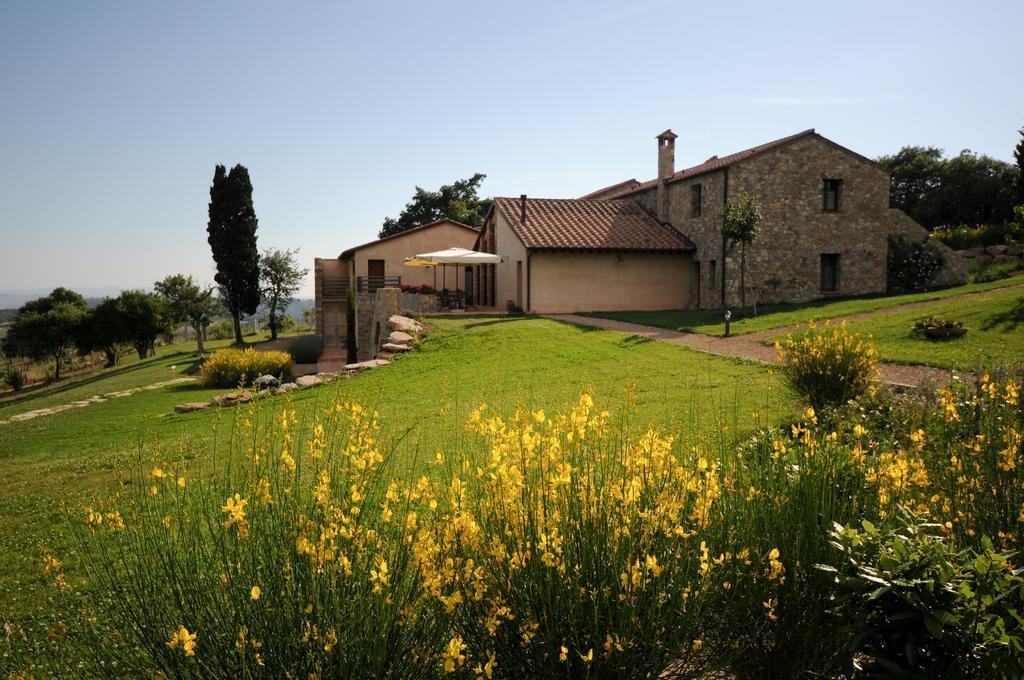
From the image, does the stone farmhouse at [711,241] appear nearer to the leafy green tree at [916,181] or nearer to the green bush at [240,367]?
the green bush at [240,367]

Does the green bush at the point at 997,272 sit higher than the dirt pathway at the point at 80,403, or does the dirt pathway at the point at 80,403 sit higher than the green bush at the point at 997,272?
the green bush at the point at 997,272

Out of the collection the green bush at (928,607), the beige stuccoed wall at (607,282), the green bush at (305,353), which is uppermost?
the beige stuccoed wall at (607,282)

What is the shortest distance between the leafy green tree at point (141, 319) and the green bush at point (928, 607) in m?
50.8

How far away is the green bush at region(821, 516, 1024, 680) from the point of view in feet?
8.63

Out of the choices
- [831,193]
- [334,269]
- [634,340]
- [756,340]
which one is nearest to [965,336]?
[756,340]

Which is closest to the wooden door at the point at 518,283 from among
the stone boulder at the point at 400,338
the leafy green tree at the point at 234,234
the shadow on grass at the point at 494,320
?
the shadow on grass at the point at 494,320

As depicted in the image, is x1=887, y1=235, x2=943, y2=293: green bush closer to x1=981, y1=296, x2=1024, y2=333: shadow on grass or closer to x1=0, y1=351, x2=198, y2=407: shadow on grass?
x1=981, y1=296, x2=1024, y2=333: shadow on grass

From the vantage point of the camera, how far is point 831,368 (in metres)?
9.16

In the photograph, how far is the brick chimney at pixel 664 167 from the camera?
2991 cm

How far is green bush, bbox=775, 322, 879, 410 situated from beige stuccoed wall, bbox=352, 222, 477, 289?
27.3 meters

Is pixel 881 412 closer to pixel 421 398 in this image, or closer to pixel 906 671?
pixel 906 671

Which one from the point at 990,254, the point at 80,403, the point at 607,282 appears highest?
the point at 990,254

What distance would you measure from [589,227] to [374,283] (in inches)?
490

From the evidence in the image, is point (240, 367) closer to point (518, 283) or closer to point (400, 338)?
point (400, 338)
